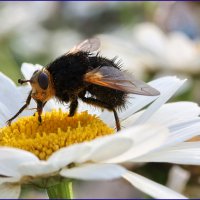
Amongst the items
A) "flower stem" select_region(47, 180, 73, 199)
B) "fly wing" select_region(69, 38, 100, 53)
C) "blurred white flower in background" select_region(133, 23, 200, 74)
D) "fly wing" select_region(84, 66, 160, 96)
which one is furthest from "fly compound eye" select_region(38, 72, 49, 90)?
Result: "blurred white flower in background" select_region(133, 23, 200, 74)

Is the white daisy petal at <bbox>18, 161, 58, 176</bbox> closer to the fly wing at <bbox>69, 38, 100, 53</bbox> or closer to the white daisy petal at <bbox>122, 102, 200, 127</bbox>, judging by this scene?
the white daisy petal at <bbox>122, 102, 200, 127</bbox>

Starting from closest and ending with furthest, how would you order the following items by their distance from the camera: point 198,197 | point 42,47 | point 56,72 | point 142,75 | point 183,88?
→ point 56,72 → point 198,197 → point 183,88 → point 142,75 → point 42,47

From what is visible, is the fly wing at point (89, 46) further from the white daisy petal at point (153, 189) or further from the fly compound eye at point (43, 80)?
the white daisy petal at point (153, 189)

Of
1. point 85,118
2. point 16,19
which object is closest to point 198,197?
point 85,118

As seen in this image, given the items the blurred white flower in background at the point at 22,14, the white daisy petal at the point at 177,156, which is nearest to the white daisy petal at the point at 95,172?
the white daisy petal at the point at 177,156

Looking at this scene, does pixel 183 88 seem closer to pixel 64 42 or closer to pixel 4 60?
pixel 4 60
